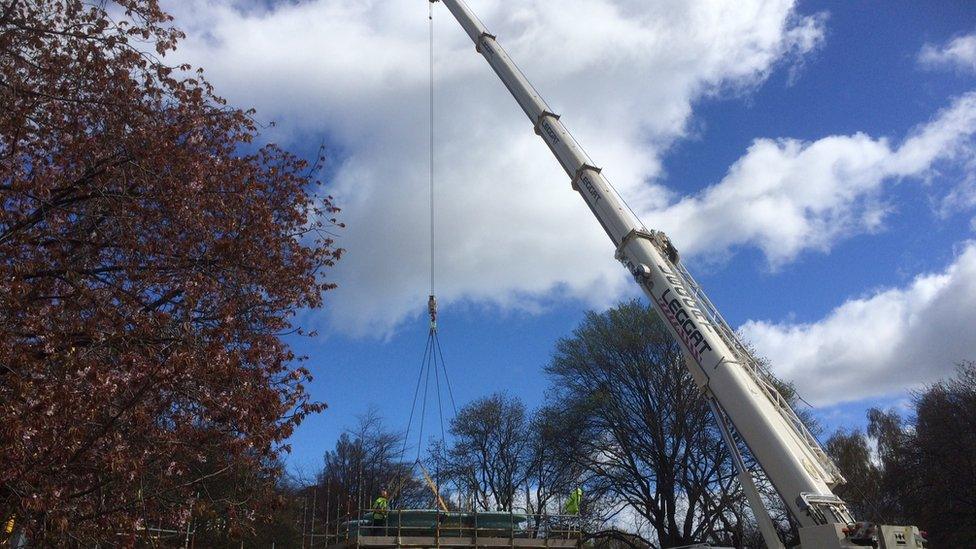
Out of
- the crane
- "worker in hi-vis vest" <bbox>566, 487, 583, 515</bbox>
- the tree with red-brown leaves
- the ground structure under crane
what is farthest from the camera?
"worker in hi-vis vest" <bbox>566, 487, 583, 515</bbox>

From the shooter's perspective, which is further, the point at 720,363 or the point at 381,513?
the point at 381,513

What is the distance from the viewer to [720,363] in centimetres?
1083

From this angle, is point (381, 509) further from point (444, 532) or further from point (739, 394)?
point (739, 394)

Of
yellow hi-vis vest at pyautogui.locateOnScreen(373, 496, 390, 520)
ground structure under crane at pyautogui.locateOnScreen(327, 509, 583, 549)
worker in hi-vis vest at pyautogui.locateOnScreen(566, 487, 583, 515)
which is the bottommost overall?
ground structure under crane at pyautogui.locateOnScreen(327, 509, 583, 549)

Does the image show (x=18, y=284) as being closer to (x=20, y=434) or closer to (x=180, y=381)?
(x=20, y=434)

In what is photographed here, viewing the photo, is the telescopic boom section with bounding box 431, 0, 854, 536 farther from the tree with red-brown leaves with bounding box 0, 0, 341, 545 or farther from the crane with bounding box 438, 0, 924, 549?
the tree with red-brown leaves with bounding box 0, 0, 341, 545

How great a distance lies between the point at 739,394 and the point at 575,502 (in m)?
18.0

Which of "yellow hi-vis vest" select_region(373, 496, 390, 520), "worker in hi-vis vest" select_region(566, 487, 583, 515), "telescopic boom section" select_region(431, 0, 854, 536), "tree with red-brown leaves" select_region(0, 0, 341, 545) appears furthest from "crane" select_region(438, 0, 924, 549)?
"worker in hi-vis vest" select_region(566, 487, 583, 515)

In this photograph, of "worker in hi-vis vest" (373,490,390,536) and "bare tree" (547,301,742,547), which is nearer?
"worker in hi-vis vest" (373,490,390,536)

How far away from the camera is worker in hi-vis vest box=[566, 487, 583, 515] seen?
26.4 m

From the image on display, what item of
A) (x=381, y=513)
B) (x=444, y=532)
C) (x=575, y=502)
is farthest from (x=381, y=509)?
(x=575, y=502)

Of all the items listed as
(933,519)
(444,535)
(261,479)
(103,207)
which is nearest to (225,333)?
(103,207)

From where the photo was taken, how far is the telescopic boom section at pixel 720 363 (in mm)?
9430

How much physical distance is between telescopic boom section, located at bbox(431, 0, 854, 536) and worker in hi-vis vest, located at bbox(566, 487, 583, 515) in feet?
49.3
